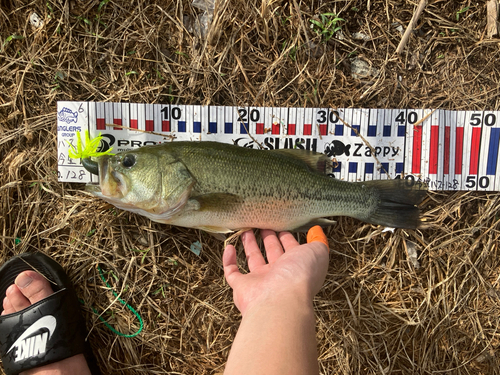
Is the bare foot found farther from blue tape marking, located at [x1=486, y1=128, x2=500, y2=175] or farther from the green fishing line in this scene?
blue tape marking, located at [x1=486, y1=128, x2=500, y2=175]

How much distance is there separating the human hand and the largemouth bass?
0.93 feet

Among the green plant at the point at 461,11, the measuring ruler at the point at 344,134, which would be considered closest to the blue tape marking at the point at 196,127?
the measuring ruler at the point at 344,134

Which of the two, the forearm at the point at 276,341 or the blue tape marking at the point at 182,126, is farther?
the blue tape marking at the point at 182,126

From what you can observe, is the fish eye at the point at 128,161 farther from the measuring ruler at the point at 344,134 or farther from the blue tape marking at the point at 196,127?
the blue tape marking at the point at 196,127

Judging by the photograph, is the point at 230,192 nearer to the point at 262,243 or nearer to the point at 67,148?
the point at 262,243

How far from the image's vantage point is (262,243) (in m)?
3.28

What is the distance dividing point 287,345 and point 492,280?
283 cm

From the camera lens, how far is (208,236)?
3.24 metres

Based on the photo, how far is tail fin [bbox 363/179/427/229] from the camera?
299 cm

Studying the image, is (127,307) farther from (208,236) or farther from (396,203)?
(396,203)

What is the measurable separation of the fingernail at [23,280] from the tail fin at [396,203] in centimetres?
339

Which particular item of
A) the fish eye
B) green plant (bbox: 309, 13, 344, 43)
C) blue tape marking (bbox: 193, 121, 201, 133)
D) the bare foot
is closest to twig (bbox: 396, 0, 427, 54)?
green plant (bbox: 309, 13, 344, 43)

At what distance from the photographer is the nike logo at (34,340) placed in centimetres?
301

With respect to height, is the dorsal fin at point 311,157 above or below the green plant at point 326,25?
below
